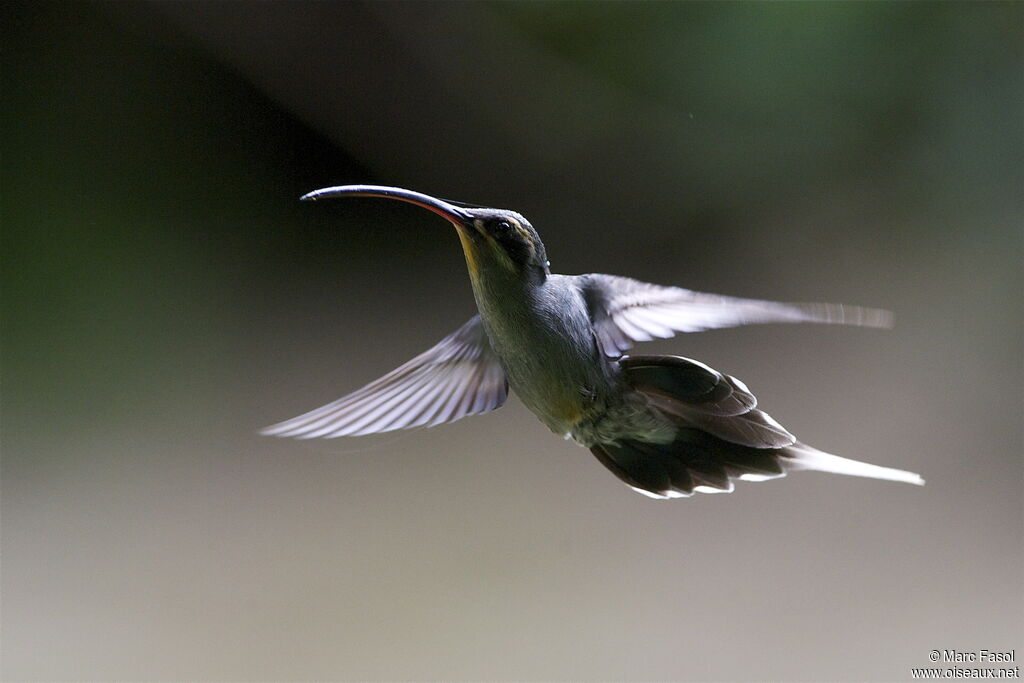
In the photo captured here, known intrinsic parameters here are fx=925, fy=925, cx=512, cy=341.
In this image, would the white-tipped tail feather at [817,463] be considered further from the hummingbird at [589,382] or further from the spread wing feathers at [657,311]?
the spread wing feathers at [657,311]

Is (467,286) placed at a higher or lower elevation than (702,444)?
higher

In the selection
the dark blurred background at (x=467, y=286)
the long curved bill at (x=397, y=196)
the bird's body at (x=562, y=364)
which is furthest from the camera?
the dark blurred background at (x=467, y=286)

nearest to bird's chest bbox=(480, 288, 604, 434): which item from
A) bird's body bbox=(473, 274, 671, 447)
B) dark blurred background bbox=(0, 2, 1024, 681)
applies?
bird's body bbox=(473, 274, 671, 447)

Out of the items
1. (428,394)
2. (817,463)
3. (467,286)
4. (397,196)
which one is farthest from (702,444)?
(467,286)

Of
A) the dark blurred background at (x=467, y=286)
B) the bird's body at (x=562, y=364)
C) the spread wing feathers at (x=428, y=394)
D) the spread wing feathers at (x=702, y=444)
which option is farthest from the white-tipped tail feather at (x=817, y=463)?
the dark blurred background at (x=467, y=286)

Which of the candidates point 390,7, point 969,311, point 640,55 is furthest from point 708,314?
point 969,311

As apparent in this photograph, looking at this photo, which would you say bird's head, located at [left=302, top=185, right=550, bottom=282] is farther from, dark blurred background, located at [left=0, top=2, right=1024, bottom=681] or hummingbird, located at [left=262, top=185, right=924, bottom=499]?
dark blurred background, located at [left=0, top=2, right=1024, bottom=681]

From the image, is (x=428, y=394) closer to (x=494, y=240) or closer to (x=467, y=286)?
(x=494, y=240)
